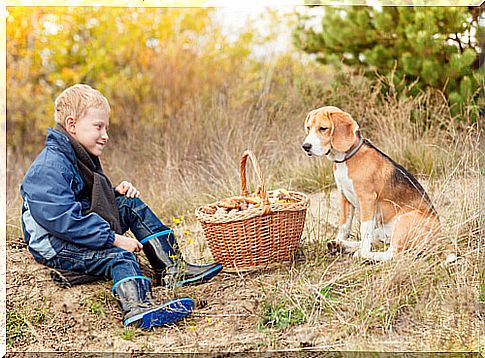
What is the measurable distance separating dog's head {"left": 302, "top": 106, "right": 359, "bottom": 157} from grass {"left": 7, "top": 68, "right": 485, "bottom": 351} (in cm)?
37

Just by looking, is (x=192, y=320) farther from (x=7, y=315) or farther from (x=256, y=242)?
(x=7, y=315)

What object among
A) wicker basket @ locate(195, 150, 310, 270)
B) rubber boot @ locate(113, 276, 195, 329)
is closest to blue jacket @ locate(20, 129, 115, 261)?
rubber boot @ locate(113, 276, 195, 329)

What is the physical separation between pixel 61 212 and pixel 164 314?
59 centimetres

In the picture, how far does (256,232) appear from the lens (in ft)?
9.70

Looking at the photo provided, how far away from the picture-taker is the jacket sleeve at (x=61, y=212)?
8.80ft

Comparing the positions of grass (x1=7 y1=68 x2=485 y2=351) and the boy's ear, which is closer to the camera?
grass (x1=7 y1=68 x2=485 y2=351)

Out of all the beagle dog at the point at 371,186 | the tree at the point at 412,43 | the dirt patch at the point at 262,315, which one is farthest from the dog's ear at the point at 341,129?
the tree at the point at 412,43

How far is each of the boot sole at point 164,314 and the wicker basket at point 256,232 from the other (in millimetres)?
388

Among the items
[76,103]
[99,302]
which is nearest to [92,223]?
[99,302]

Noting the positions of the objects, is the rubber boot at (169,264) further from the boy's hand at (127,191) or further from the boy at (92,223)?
the boy's hand at (127,191)

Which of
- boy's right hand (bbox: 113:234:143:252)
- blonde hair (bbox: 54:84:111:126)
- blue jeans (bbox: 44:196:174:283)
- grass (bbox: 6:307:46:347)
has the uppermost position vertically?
blonde hair (bbox: 54:84:111:126)

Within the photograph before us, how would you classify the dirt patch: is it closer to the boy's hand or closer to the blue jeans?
the blue jeans

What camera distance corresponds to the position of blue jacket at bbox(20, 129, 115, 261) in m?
2.69

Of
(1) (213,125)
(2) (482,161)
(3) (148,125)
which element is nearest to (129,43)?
(3) (148,125)
